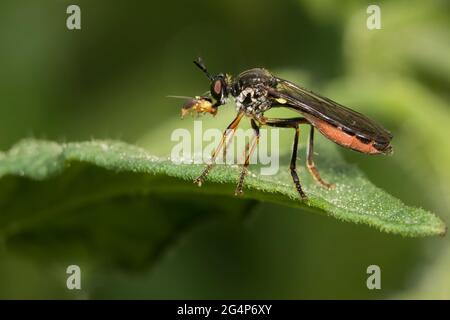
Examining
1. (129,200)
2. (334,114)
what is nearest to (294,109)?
(334,114)

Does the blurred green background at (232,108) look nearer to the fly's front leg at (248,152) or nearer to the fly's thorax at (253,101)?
the fly's front leg at (248,152)

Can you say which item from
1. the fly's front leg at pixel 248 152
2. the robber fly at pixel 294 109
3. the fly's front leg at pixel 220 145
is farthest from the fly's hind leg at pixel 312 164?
the fly's front leg at pixel 220 145

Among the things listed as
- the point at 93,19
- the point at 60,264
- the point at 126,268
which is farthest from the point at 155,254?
the point at 93,19

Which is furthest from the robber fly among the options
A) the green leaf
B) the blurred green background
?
the blurred green background

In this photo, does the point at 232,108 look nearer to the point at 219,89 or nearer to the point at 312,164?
the point at 219,89

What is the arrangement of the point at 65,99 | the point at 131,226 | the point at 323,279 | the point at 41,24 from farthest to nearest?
the point at 41,24
the point at 65,99
the point at 323,279
the point at 131,226

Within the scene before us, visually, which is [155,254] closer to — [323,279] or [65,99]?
[323,279]

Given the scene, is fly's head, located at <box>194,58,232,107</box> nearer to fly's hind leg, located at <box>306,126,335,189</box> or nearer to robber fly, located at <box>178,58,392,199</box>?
robber fly, located at <box>178,58,392,199</box>
